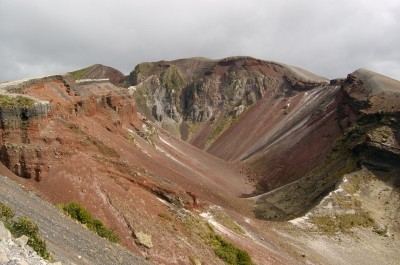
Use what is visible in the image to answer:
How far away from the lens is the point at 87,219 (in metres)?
18.0

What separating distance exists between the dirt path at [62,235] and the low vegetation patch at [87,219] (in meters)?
1.67

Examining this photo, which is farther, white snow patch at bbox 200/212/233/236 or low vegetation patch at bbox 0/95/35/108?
white snow patch at bbox 200/212/233/236

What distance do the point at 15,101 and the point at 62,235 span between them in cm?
1244

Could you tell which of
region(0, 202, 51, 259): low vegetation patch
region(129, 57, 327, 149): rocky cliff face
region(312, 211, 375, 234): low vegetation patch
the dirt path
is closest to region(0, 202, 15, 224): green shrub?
region(0, 202, 51, 259): low vegetation patch

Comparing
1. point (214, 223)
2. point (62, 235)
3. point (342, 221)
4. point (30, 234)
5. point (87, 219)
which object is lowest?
point (214, 223)

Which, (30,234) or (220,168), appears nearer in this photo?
(30,234)

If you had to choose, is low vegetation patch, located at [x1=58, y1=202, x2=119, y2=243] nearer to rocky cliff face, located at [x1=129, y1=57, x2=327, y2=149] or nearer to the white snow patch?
the white snow patch

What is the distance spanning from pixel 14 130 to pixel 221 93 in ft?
347

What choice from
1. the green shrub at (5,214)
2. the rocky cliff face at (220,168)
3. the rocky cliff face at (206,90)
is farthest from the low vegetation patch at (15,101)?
the rocky cliff face at (206,90)

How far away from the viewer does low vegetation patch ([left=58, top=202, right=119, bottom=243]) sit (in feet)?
57.9

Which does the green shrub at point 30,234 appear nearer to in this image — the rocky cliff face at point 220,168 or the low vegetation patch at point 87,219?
the low vegetation patch at point 87,219

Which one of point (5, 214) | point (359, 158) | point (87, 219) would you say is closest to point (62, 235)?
point (5, 214)

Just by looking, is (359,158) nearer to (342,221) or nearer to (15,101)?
(342,221)

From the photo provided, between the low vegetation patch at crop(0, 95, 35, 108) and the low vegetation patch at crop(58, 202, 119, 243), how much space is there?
722 centimetres
